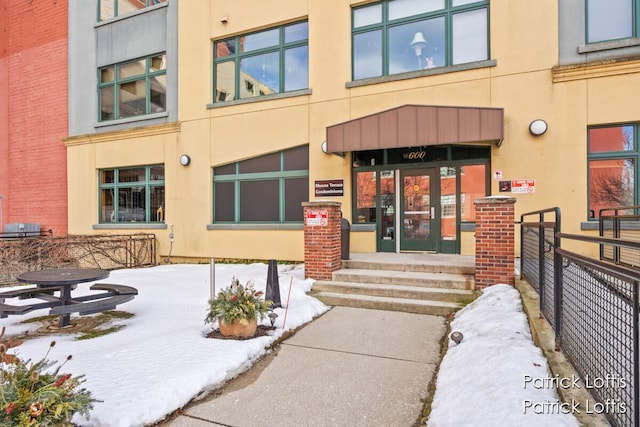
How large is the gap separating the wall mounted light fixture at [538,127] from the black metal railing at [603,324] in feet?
Answer: 12.9

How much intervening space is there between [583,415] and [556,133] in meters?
6.94

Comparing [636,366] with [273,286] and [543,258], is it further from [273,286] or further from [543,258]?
[273,286]

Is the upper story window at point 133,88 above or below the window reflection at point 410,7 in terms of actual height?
below

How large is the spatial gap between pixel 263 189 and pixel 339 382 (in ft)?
25.1

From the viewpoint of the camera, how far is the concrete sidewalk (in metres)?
3.12

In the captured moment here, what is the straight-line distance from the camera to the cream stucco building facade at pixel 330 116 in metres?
7.84

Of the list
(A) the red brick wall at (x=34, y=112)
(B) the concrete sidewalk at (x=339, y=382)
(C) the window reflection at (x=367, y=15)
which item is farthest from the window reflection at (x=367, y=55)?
(A) the red brick wall at (x=34, y=112)

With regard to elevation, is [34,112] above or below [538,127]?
above

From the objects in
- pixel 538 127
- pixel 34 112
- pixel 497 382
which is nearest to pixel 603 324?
pixel 497 382

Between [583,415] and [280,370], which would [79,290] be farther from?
[583,415]

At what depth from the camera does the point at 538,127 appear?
25.8ft

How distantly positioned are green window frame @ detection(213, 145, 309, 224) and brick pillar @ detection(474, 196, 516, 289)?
16.6 ft

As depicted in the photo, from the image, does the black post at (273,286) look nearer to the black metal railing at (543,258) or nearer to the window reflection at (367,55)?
the black metal railing at (543,258)

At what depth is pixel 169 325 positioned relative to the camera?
522 centimetres
